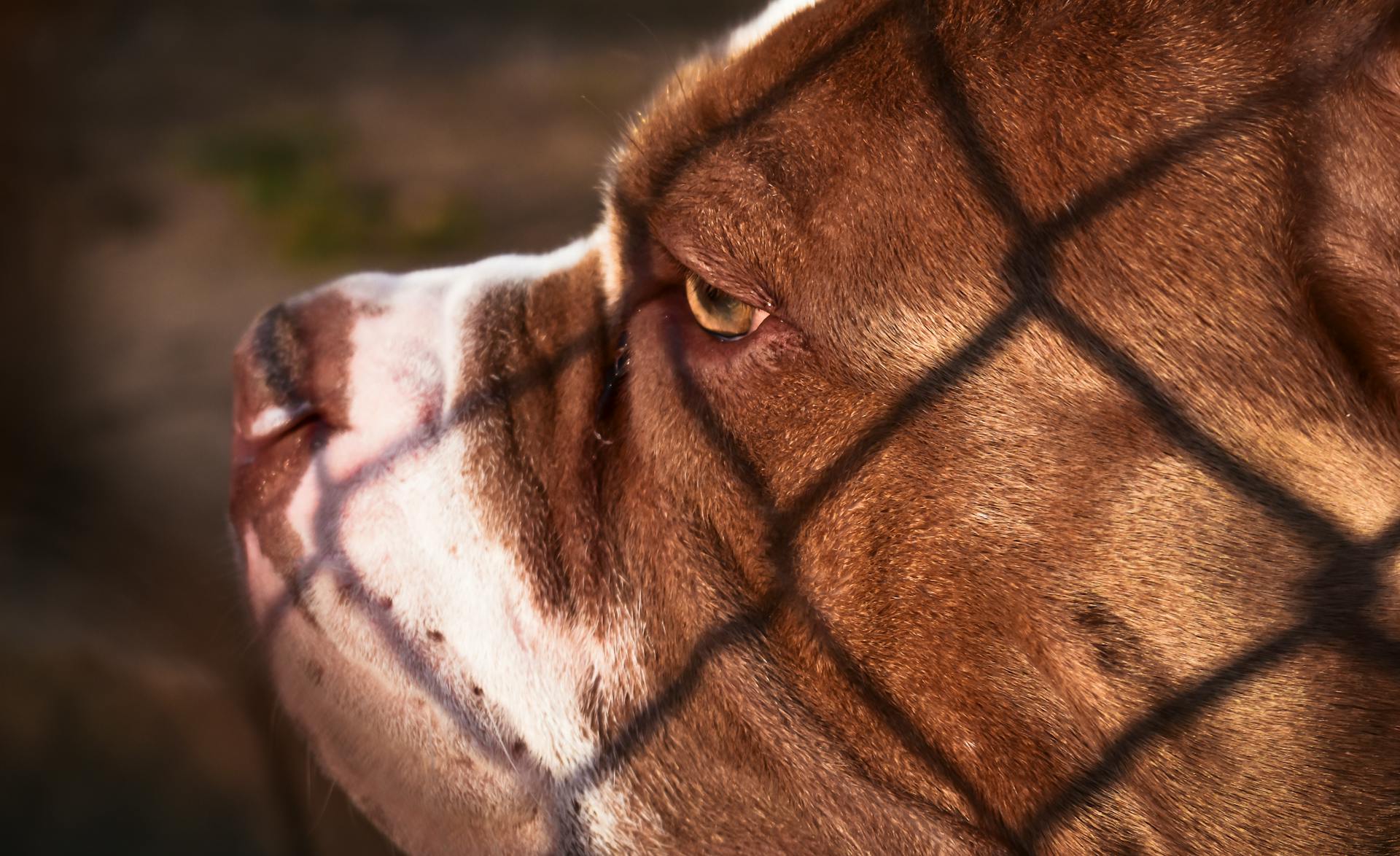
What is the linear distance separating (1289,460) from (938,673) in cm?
46

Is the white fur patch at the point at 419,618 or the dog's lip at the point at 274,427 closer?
the white fur patch at the point at 419,618

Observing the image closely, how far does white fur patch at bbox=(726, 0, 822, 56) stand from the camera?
1.78m

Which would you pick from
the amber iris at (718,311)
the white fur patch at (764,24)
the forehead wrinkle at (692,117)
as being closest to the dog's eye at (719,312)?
the amber iris at (718,311)

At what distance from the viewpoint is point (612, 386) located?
6.08 feet

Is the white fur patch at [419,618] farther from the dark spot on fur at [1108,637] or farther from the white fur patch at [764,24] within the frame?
the dark spot on fur at [1108,637]

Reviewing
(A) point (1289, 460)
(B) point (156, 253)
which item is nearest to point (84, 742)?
(B) point (156, 253)

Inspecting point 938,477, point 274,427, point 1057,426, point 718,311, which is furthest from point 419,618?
point 1057,426

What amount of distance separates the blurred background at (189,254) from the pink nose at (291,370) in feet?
1.37

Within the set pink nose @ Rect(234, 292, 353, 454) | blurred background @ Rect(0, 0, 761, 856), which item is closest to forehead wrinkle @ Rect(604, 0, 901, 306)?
pink nose @ Rect(234, 292, 353, 454)

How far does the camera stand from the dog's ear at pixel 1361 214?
1.37 metres

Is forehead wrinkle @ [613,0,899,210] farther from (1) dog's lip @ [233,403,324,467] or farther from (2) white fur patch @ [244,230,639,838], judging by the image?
(1) dog's lip @ [233,403,324,467]

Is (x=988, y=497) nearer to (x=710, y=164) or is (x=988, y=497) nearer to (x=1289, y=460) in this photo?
(x=1289, y=460)

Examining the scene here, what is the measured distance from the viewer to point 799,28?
5.57ft

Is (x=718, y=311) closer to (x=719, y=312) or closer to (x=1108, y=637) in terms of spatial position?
(x=719, y=312)
